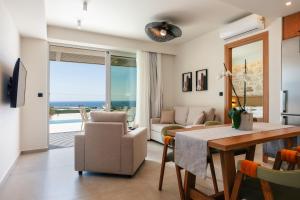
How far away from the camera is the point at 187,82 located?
541 cm

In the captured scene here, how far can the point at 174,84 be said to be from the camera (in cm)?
600

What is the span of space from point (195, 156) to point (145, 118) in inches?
149

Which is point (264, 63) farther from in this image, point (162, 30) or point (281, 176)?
point (281, 176)

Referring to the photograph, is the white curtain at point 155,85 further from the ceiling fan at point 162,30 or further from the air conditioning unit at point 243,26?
the air conditioning unit at point 243,26

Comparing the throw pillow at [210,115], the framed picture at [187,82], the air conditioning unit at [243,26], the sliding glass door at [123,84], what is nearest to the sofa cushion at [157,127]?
the sliding glass door at [123,84]

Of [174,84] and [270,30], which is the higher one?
[270,30]

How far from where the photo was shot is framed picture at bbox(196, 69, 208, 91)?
4.86 m

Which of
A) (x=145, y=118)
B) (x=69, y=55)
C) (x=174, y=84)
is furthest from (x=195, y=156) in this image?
(x=69, y=55)

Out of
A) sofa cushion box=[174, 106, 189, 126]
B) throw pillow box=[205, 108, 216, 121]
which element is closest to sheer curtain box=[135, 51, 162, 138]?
sofa cushion box=[174, 106, 189, 126]

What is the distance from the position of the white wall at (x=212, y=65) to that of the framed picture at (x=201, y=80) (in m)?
0.11

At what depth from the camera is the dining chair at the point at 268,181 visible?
40.7 inches

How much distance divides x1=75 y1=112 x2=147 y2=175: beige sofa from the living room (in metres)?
0.01

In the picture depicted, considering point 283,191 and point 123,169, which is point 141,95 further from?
point 283,191

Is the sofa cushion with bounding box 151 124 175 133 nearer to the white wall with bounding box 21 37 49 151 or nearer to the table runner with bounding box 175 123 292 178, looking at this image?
the white wall with bounding box 21 37 49 151
